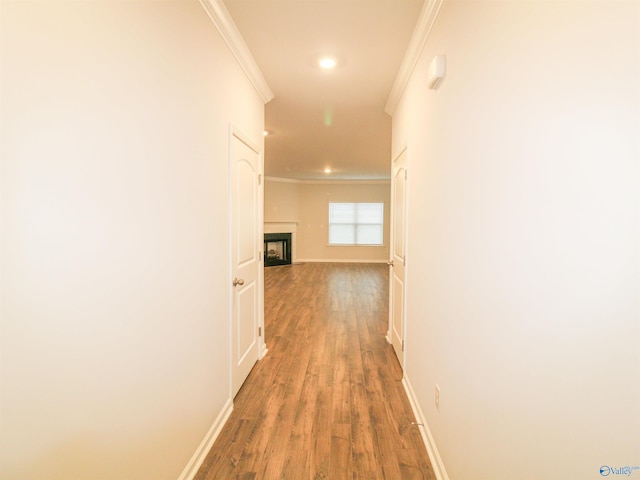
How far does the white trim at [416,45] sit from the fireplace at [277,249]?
24.1 ft

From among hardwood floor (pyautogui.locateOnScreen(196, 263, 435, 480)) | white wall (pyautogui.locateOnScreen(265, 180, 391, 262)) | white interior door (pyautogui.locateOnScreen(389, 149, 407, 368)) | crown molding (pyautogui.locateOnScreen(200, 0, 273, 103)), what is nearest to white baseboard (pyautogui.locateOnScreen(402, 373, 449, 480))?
hardwood floor (pyautogui.locateOnScreen(196, 263, 435, 480))

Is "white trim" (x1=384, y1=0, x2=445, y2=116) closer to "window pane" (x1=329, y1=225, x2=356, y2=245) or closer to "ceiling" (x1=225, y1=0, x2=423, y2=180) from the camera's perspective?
"ceiling" (x1=225, y1=0, x2=423, y2=180)

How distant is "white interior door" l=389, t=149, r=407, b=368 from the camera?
3.03 metres

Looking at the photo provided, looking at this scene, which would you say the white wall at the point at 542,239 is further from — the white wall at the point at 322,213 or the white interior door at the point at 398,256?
the white wall at the point at 322,213

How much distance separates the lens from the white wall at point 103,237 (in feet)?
2.70

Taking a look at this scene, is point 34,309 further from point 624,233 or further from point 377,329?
point 377,329

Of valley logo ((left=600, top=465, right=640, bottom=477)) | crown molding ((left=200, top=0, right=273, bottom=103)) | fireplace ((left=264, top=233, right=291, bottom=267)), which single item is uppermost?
crown molding ((left=200, top=0, right=273, bottom=103))

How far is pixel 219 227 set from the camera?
7.07 ft

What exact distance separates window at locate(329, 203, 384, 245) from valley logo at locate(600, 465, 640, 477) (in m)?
10.2

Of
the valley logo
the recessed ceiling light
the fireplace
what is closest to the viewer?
the valley logo

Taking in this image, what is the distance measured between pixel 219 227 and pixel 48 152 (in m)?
1.28

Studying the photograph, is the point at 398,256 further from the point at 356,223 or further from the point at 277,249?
the point at 356,223

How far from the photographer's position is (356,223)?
10.9 metres

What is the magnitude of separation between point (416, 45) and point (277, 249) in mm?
8619
